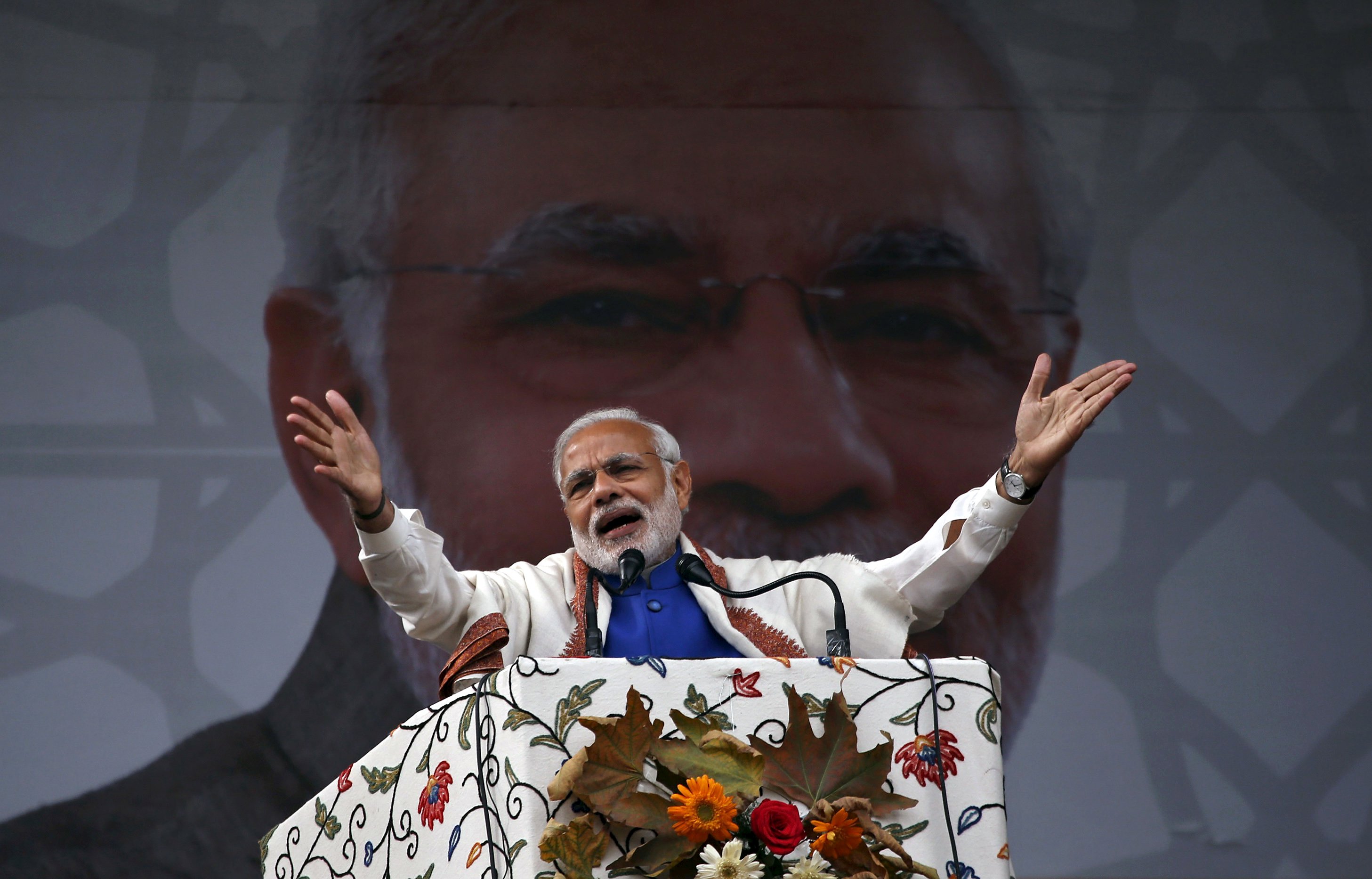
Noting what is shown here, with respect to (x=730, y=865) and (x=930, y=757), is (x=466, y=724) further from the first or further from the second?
(x=930, y=757)

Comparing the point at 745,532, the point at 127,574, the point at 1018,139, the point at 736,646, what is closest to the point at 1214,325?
the point at 1018,139

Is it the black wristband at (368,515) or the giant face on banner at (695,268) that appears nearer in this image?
the black wristband at (368,515)

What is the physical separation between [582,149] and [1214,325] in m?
1.86

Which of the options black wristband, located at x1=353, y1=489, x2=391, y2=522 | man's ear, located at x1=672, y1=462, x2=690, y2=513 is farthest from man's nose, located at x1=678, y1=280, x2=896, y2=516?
black wristband, located at x1=353, y1=489, x2=391, y2=522

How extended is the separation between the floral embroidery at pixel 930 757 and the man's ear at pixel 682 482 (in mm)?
1179

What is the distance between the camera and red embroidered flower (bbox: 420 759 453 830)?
1968mm

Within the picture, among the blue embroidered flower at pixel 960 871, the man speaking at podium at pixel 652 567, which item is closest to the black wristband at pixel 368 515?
the man speaking at podium at pixel 652 567

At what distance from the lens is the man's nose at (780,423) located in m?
4.03

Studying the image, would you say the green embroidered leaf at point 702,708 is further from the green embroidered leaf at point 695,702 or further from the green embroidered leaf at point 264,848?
the green embroidered leaf at point 264,848

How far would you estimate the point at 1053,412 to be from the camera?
279 centimetres

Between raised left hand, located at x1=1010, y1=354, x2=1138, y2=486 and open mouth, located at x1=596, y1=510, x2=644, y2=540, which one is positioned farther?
open mouth, located at x1=596, y1=510, x2=644, y2=540

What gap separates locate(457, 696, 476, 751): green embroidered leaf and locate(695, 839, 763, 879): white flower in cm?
36

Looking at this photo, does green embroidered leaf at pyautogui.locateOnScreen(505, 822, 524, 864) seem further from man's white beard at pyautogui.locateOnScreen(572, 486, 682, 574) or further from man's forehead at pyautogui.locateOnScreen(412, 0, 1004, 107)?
man's forehead at pyautogui.locateOnScreen(412, 0, 1004, 107)

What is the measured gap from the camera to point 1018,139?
432 cm
